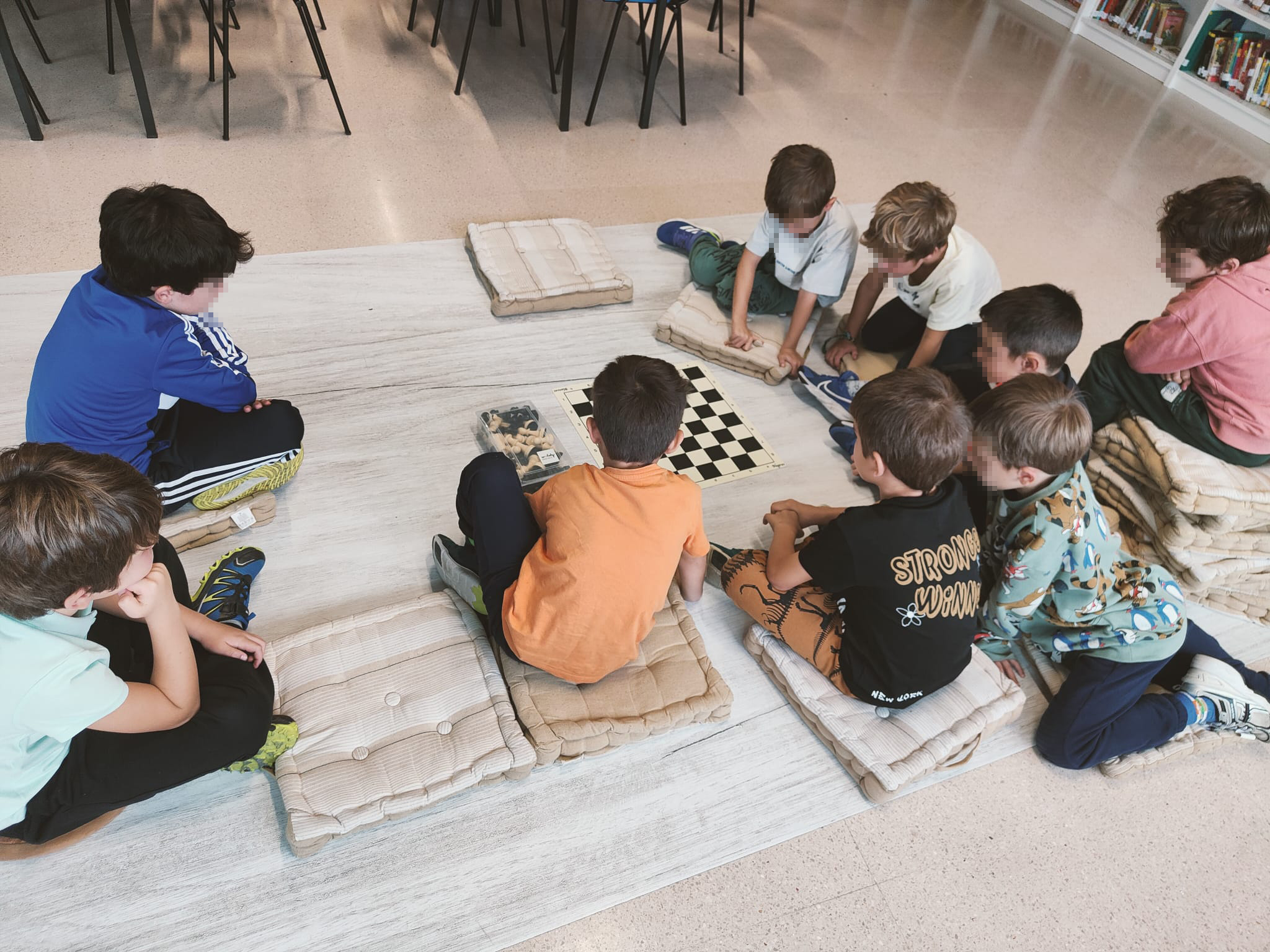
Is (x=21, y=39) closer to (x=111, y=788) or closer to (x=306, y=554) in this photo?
(x=306, y=554)

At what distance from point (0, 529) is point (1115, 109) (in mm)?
5369

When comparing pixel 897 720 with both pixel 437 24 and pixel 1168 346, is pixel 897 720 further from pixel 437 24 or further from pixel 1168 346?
pixel 437 24

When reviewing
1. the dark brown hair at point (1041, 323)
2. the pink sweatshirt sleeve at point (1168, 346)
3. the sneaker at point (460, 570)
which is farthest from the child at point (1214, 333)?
the sneaker at point (460, 570)

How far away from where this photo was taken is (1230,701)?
183cm

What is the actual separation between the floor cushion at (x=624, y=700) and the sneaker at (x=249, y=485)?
75 centimetres

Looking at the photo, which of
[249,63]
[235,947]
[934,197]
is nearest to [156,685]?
[235,947]

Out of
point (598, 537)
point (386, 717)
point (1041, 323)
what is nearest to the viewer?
point (598, 537)

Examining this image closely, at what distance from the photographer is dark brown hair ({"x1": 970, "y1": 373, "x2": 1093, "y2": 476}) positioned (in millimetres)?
1590

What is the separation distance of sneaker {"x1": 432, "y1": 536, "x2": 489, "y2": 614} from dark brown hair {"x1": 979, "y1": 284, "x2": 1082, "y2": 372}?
1.40 m

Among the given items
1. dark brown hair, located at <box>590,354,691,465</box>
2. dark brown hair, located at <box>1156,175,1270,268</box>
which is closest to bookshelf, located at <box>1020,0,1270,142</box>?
dark brown hair, located at <box>1156,175,1270,268</box>

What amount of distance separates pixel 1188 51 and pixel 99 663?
591 centimetres

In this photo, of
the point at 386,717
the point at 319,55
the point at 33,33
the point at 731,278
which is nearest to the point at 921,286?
the point at 731,278

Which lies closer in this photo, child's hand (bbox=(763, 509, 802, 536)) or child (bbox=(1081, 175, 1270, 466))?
child's hand (bbox=(763, 509, 802, 536))

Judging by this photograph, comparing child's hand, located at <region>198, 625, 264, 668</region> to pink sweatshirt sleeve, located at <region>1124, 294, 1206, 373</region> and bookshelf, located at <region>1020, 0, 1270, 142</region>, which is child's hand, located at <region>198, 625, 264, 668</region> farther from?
bookshelf, located at <region>1020, 0, 1270, 142</region>
